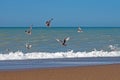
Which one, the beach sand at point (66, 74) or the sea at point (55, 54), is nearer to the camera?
the beach sand at point (66, 74)

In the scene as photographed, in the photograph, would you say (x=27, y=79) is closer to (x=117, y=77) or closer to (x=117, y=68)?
(x=117, y=77)

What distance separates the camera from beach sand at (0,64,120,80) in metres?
13.6

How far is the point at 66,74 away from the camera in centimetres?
1440

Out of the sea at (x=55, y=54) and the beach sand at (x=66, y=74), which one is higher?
the sea at (x=55, y=54)

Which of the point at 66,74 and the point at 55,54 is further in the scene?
the point at 55,54

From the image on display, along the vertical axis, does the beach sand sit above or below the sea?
below

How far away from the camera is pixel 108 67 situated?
16.4 meters

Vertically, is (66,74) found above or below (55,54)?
below

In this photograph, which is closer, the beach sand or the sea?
the beach sand

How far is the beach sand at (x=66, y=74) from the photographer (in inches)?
535

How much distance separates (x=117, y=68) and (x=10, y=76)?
436 cm
